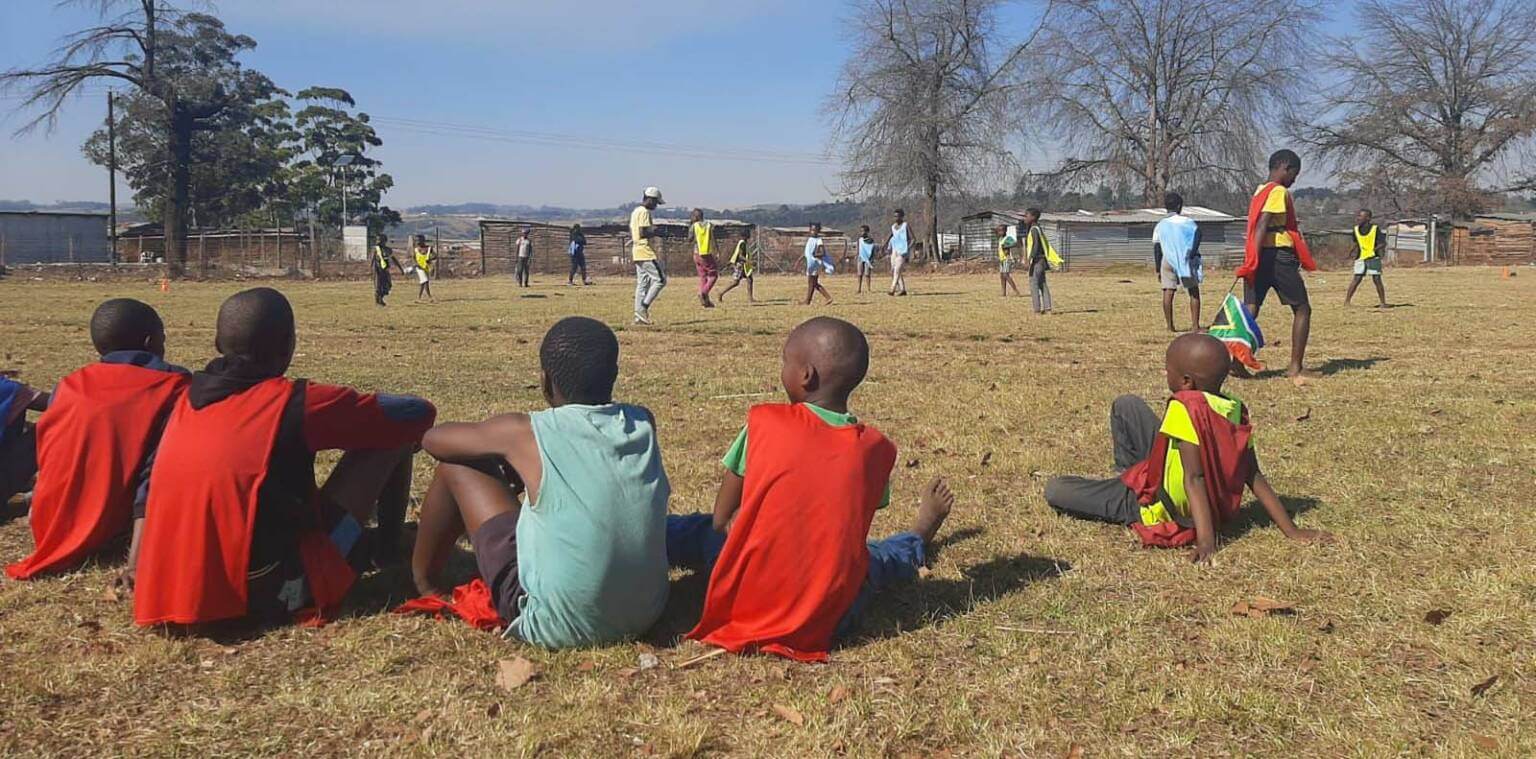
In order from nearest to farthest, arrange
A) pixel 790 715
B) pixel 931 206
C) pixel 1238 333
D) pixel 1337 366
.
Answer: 1. pixel 790 715
2. pixel 1238 333
3. pixel 1337 366
4. pixel 931 206

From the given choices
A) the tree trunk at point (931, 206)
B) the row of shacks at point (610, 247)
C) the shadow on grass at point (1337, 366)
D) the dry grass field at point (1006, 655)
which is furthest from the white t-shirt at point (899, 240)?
the tree trunk at point (931, 206)

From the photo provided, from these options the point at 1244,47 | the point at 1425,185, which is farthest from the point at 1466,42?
the point at 1244,47

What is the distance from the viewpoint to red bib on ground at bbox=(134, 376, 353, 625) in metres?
3.50

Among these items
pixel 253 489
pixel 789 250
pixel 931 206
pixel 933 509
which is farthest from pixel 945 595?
pixel 931 206

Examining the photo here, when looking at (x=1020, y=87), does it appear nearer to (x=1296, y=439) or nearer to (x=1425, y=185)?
(x=1425, y=185)

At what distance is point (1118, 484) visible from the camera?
4871 mm

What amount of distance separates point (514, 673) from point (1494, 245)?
54219 mm

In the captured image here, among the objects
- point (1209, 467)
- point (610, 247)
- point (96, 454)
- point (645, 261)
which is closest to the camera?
point (96, 454)

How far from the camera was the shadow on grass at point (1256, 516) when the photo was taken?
477cm

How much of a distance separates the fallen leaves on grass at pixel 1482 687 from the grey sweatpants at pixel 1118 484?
1655mm

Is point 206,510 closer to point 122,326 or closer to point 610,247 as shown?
point 122,326

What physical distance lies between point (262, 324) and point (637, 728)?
180 centimetres

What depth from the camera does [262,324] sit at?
3.68 meters

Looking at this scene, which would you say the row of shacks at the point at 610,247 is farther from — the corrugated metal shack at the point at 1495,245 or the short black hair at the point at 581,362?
the short black hair at the point at 581,362
